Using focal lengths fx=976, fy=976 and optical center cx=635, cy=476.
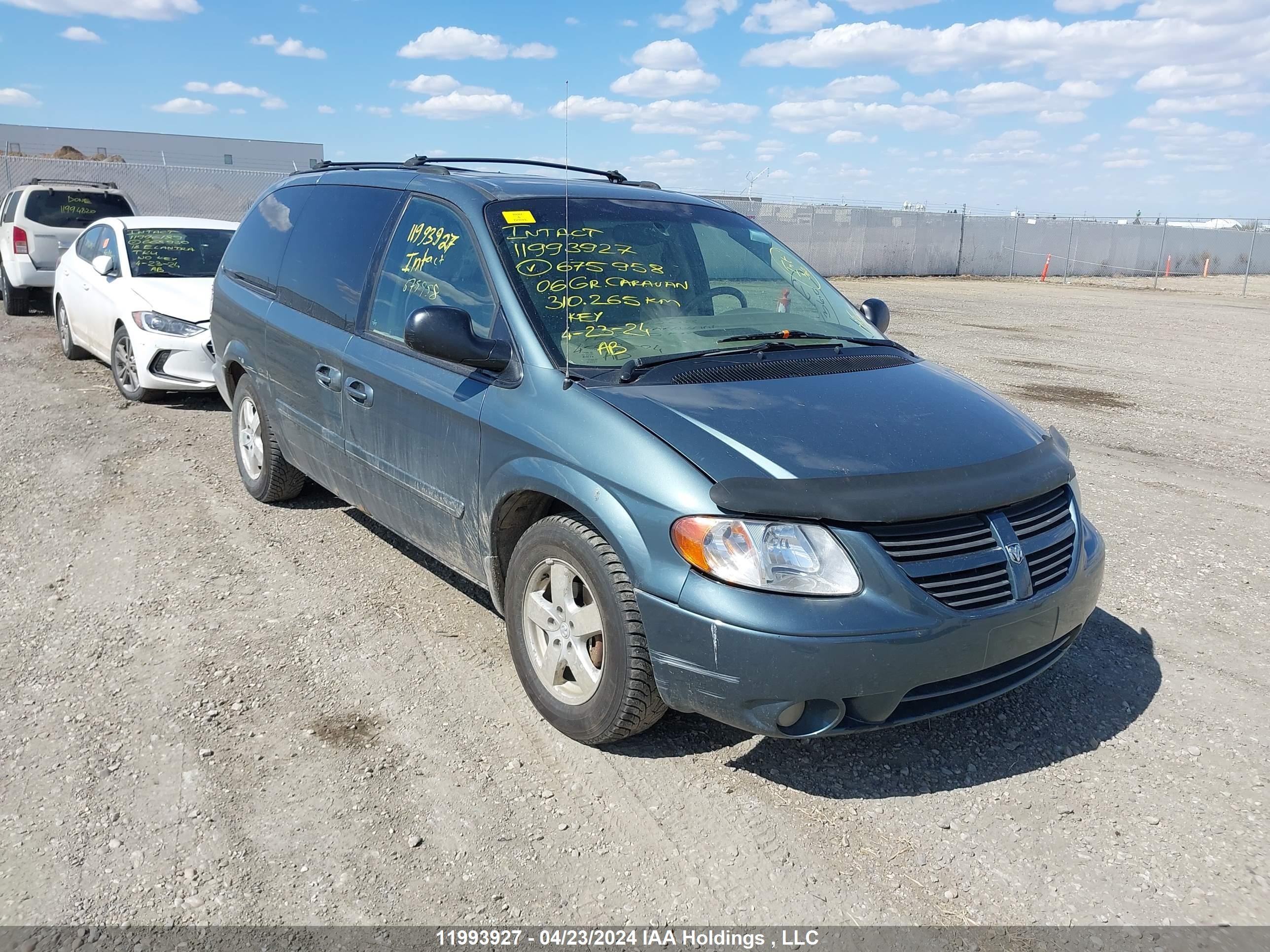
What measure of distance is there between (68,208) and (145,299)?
22.6 feet

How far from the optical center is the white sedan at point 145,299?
856 cm

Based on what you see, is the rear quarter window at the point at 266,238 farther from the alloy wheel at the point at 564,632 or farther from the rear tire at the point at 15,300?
the rear tire at the point at 15,300

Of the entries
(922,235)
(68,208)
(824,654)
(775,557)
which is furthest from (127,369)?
(922,235)

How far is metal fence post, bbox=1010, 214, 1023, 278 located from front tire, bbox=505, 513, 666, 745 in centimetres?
4057

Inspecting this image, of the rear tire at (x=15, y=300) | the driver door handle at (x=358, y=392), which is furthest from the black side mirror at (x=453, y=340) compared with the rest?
the rear tire at (x=15, y=300)

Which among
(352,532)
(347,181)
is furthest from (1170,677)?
(347,181)

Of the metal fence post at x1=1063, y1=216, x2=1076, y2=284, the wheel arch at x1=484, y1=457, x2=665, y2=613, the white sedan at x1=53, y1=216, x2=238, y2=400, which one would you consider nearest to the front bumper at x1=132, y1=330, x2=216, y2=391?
the white sedan at x1=53, y1=216, x2=238, y2=400

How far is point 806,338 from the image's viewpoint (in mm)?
4094

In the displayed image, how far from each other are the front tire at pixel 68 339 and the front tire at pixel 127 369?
213 cm

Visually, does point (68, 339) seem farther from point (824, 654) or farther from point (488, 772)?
point (824, 654)

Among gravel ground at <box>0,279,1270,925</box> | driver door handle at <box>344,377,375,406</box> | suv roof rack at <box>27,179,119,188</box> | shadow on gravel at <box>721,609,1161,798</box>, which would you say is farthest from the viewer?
suv roof rack at <box>27,179,119,188</box>

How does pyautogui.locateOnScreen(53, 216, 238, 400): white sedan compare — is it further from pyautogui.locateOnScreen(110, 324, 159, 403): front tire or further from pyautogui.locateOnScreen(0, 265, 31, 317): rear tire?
pyautogui.locateOnScreen(0, 265, 31, 317): rear tire

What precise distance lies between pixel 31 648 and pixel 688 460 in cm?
303

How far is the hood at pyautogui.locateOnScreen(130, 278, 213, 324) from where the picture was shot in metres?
8.64
